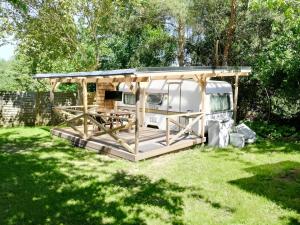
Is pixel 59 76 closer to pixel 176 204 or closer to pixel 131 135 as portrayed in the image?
pixel 131 135

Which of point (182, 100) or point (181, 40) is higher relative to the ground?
point (181, 40)

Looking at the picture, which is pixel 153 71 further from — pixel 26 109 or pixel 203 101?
pixel 26 109

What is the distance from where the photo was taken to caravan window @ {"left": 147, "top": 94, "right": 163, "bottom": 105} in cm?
1408

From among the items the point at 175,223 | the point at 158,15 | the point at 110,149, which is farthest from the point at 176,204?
the point at 158,15

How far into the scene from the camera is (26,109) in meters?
18.0

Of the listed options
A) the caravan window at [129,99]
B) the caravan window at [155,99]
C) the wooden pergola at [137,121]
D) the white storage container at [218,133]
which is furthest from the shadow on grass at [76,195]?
the caravan window at [129,99]

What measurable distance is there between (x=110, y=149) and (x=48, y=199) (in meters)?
4.00

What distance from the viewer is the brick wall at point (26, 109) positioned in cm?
1748

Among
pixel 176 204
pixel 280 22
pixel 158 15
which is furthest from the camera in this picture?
pixel 158 15

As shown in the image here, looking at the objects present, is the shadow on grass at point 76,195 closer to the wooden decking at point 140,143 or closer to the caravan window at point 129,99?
the wooden decking at point 140,143

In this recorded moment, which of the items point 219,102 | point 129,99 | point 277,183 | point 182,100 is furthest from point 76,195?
point 129,99

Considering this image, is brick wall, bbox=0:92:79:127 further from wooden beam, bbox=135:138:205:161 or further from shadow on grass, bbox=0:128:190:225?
wooden beam, bbox=135:138:205:161

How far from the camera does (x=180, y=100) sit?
43.7 feet

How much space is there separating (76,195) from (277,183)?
17.0ft
